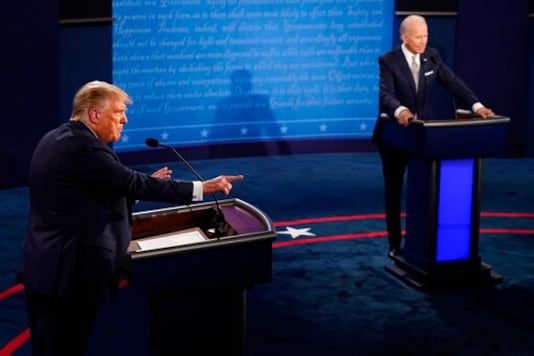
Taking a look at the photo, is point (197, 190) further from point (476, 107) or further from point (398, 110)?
point (476, 107)

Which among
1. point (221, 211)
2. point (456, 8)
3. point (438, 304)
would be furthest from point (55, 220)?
point (456, 8)

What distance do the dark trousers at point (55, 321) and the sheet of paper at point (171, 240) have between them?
339 millimetres

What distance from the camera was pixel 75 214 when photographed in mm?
3209

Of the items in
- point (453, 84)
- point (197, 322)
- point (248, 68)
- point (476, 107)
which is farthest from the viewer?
point (248, 68)

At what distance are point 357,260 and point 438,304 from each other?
0.98 meters

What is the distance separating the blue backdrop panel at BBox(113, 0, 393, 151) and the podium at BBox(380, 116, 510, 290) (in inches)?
165

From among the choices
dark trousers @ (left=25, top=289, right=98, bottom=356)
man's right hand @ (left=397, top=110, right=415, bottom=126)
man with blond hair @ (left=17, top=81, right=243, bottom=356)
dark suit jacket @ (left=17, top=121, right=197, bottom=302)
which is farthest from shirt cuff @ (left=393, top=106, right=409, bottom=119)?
dark trousers @ (left=25, top=289, right=98, bottom=356)

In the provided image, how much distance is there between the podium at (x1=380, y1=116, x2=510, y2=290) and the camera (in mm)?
5258

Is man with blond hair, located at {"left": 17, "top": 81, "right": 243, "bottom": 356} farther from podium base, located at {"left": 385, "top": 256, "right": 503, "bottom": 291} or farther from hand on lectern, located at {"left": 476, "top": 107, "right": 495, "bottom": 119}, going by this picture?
hand on lectern, located at {"left": 476, "top": 107, "right": 495, "bottom": 119}

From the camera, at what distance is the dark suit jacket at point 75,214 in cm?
320

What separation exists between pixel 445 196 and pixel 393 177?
1.73ft

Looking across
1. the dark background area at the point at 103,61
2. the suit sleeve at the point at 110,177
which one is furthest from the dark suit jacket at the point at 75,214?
the dark background area at the point at 103,61

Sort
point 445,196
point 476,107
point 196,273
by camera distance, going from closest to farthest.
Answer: point 196,273, point 445,196, point 476,107

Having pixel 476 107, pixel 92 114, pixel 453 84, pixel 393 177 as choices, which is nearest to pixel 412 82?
pixel 453 84
